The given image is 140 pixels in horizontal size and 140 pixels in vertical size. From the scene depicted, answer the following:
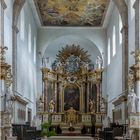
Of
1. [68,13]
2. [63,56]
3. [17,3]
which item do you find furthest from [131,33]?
[63,56]

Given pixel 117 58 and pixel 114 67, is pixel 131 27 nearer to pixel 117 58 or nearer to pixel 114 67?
pixel 117 58

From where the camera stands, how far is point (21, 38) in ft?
96.2

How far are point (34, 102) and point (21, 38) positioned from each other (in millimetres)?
9758

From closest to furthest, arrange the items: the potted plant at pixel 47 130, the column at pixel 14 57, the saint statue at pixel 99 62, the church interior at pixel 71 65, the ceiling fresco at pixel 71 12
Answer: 1. the column at pixel 14 57
2. the church interior at pixel 71 65
3. the ceiling fresco at pixel 71 12
4. the potted plant at pixel 47 130
5. the saint statue at pixel 99 62

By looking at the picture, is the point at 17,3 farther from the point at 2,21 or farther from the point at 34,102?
the point at 34,102

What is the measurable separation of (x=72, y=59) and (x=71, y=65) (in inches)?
24.1

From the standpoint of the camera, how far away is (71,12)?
36.2m

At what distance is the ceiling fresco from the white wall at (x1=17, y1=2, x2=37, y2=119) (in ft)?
4.07

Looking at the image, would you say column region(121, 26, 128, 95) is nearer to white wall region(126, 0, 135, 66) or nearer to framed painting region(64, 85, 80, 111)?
white wall region(126, 0, 135, 66)

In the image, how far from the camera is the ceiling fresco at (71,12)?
33.5 meters

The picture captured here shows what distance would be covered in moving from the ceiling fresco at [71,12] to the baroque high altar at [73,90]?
3.87 metres

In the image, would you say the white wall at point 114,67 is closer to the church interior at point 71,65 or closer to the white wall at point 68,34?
the church interior at point 71,65


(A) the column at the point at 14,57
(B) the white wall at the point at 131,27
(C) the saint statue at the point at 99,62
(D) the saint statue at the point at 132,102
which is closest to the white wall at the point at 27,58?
(A) the column at the point at 14,57

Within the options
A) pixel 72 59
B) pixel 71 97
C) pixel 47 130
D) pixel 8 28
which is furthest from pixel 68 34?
pixel 8 28
